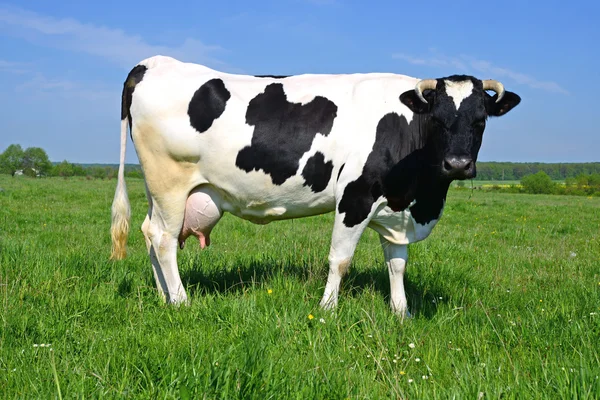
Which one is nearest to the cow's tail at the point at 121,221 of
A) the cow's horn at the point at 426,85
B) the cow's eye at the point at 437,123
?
the cow's horn at the point at 426,85

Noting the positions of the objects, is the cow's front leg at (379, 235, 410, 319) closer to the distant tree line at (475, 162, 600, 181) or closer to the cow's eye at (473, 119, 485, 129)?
the cow's eye at (473, 119, 485, 129)

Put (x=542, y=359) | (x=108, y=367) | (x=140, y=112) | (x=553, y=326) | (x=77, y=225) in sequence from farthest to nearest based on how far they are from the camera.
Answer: (x=77, y=225)
(x=140, y=112)
(x=553, y=326)
(x=542, y=359)
(x=108, y=367)

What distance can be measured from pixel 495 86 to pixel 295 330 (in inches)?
114

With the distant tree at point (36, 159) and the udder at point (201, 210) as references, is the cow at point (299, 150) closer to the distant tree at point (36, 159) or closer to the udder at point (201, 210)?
the udder at point (201, 210)

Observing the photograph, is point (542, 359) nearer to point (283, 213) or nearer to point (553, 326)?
point (553, 326)

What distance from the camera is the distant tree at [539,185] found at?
55444mm

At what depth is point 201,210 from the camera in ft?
18.4

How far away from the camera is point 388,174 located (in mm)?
5230

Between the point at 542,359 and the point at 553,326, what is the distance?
90 centimetres

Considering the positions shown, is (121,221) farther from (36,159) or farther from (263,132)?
(36,159)

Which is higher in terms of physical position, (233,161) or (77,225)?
(233,161)

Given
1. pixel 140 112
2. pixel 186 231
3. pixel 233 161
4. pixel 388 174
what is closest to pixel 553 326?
pixel 388 174

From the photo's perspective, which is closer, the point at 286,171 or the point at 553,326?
the point at 553,326

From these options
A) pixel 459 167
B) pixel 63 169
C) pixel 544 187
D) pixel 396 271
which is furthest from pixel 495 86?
pixel 63 169
